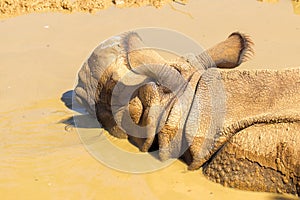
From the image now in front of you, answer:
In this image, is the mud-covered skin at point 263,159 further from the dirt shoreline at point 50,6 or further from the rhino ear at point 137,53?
the dirt shoreline at point 50,6

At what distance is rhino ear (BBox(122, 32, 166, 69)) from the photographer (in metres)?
4.78

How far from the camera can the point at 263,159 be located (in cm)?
420

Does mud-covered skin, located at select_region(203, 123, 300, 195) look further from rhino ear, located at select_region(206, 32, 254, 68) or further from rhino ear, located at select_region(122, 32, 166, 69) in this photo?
rhino ear, located at select_region(122, 32, 166, 69)

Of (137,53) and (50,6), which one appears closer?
(137,53)

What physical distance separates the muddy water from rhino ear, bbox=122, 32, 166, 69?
919mm

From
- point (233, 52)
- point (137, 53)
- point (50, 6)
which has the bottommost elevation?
point (50, 6)

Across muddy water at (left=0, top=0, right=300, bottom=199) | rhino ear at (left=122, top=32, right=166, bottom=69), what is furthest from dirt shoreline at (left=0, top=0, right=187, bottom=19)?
rhino ear at (left=122, top=32, right=166, bottom=69)

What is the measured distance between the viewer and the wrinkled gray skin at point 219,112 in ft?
13.8

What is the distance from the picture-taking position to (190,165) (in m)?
4.66

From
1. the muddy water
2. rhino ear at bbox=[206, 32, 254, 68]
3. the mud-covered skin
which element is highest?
rhino ear at bbox=[206, 32, 254, 68]

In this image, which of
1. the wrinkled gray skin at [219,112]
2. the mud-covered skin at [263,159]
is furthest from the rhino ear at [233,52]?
the mud-covered skin at [263,159]

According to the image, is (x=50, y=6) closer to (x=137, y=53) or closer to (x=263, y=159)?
(x=137, y=53)

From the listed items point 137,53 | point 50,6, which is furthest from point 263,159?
point 50,6

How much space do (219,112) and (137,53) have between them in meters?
1.03
